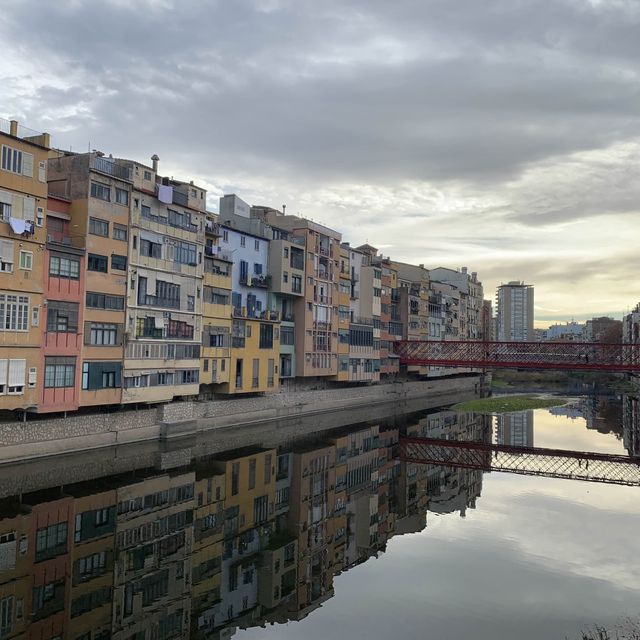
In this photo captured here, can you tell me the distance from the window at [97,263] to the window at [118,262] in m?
0.61

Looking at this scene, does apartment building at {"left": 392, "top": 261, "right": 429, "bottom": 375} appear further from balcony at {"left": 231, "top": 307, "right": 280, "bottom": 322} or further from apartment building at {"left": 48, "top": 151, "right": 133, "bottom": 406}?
apartment building at {"left": 48, "top": 151, "right": 133, "bottom": 406}

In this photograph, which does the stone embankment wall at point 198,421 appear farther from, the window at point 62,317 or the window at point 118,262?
the window at point 118,262

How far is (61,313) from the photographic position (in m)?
39.0

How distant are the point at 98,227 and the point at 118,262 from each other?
9.33 ft

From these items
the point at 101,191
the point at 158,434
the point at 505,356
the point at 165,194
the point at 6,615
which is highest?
the point at 165,194

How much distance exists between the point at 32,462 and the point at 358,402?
47287 mm

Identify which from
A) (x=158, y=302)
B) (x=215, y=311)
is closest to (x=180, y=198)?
(x=158, y=302)

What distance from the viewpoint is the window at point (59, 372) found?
3791cm

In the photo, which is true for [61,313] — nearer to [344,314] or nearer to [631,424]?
[344,314]

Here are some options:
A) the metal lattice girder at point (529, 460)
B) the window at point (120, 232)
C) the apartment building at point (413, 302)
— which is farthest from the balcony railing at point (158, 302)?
the apartment building at point (413, 302)

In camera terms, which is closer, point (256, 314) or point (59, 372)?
point (59, 372)

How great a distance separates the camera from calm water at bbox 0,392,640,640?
62.8 ft

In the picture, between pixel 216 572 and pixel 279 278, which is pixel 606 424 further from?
pixel 216 572

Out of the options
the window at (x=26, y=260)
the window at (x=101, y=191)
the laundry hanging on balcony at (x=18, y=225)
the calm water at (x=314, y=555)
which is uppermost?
the window at (x=101, y=191)
